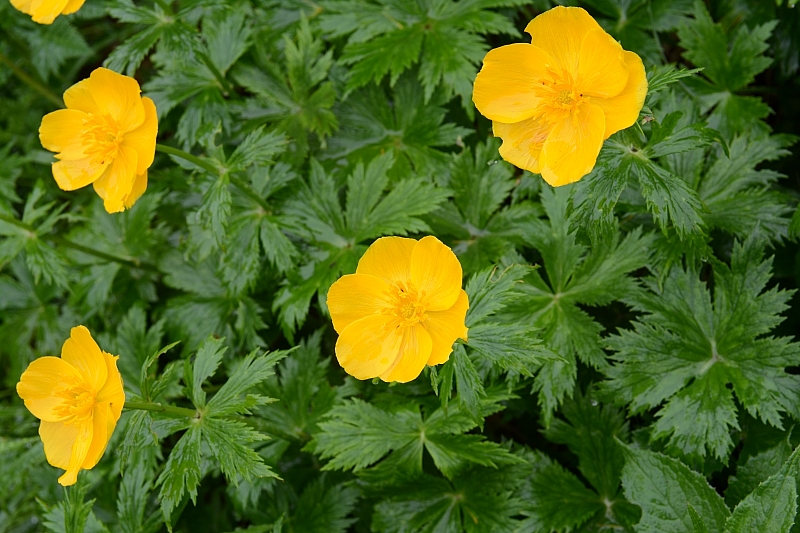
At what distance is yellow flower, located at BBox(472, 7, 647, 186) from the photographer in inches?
64.8

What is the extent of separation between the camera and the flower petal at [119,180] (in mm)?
2164

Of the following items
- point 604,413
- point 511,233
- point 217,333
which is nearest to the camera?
point 604,413

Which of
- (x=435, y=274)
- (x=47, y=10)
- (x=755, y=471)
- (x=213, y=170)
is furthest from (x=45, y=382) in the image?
(x=755, y=471)

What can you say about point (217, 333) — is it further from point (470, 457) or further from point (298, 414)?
point (470, 457)

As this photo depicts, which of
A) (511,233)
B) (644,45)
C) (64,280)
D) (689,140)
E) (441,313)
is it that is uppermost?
(689,140)

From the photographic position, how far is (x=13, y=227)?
2.80 m

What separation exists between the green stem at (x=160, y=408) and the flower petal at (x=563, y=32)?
4.75ft

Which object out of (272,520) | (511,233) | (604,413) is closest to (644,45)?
(511,233)

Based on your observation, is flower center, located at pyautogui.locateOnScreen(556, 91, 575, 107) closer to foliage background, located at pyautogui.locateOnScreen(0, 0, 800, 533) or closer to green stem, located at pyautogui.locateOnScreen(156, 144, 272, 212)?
foliage background, located at pyautogui.locateOnScreen(0, 0, 800, 533)

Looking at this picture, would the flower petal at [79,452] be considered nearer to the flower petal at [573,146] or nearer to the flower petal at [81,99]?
the flower petal at [81,99]

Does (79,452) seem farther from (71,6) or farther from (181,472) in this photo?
(71,6)

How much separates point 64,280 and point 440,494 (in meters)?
1.75

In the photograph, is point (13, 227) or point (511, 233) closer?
point (511, 233)

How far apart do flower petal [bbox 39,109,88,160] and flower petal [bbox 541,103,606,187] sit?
161 centimetres
